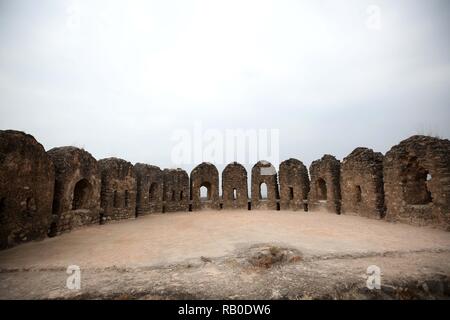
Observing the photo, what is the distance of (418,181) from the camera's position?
406 inches

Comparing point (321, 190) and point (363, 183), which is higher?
point (363, 183)

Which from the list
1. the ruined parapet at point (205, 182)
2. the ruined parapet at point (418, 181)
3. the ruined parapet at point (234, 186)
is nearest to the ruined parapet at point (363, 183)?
the ruined parapet at point (418, 181)

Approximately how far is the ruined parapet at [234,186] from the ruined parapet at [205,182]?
65cm

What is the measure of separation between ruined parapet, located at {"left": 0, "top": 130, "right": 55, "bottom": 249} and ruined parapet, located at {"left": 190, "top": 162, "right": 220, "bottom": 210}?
11272mm

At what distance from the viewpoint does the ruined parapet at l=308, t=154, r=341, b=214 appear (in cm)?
1530

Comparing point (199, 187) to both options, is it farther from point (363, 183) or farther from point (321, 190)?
point (363, 183)

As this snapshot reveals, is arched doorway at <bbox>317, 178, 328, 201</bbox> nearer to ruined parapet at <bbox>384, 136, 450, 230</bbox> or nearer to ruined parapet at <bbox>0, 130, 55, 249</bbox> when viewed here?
ruined parapet at <bbox>384, 136, 450, 230</bbox>

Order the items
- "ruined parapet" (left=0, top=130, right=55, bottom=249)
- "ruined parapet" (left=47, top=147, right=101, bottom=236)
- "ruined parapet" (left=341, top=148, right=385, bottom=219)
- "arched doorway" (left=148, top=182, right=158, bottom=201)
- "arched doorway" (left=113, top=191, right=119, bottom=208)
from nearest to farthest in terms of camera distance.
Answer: "ruined parapet" (left=0, top=130, right=55, bottom=249), "ruined parapet" (left=47, top=147, right=101, bottom=236), "ruined parapet" (left=341, top=148, right=385, bottom=219), "arched doorway" (left=113, top=191, right=119, bottom=208), "arched doorway" (left=148, top=182, right=158, bottom=201)

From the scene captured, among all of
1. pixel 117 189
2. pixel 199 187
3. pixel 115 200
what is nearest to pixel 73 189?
pixel 117 189

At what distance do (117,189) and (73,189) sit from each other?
3431 mm

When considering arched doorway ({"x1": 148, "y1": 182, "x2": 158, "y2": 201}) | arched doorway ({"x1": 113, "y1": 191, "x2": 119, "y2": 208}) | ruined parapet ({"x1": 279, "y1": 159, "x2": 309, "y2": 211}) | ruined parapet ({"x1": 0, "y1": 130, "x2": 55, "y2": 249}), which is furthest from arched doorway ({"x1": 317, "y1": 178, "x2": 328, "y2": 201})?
ruined parapet ({"x1": 0, "y1": 130, "x2": 55, "y2": 249})

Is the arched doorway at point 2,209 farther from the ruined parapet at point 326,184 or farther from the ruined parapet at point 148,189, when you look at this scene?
the ruined parapet at point 326,184
